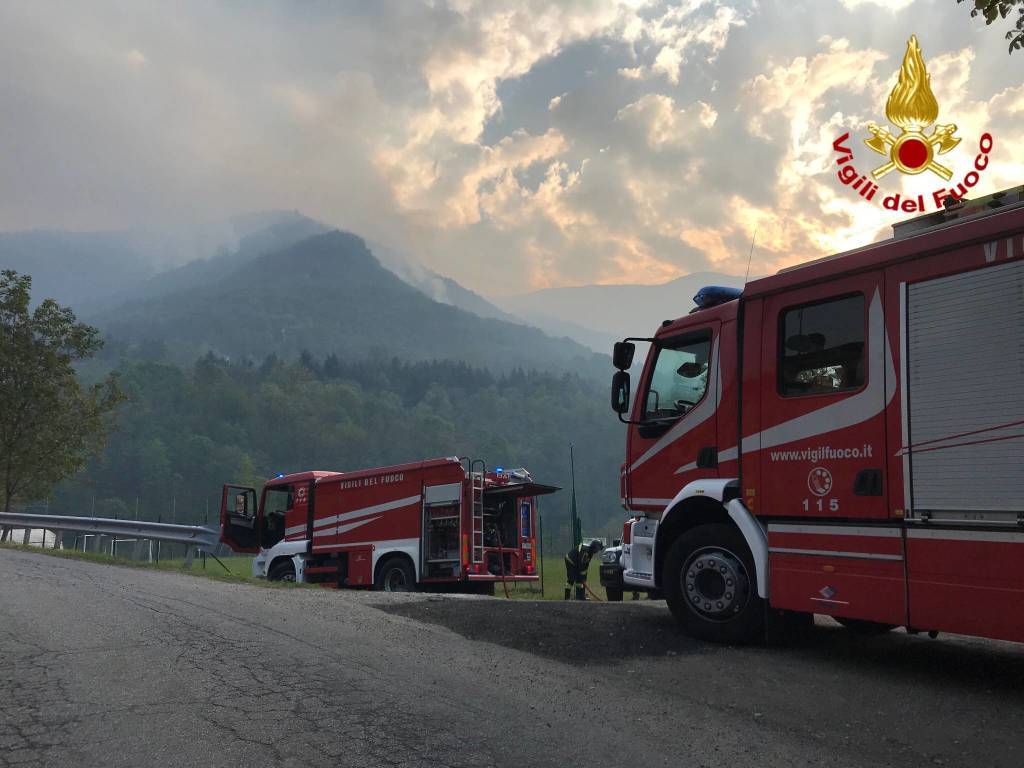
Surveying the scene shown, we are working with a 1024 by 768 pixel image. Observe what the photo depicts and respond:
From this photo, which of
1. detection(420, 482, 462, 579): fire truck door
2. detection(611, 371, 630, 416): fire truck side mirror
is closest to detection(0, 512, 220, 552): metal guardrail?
detection(420, 482, 462, 579): fire truck door

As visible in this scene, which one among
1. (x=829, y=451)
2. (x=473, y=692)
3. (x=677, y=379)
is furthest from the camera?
(x=677, y=379)

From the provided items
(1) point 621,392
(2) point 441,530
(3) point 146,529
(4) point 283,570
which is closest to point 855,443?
(1) point 621,392

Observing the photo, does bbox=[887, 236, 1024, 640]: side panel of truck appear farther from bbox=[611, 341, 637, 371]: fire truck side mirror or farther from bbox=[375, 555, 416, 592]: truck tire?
bbox=[375, 555, 416, 592]: truck tire

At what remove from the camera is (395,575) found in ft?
53.2

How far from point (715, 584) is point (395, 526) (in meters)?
9.88

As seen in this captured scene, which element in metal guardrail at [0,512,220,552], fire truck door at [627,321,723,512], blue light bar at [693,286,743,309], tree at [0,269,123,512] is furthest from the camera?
tree at [0,269,123,512]

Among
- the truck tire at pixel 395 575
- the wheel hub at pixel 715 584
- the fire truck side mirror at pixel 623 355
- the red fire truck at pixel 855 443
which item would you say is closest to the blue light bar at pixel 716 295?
the red fire truck at pixel 855 443

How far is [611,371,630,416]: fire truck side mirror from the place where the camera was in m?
8.31

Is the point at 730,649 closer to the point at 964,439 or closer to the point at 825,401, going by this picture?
the point at 825,401

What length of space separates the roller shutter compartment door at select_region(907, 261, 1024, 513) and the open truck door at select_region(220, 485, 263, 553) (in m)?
15.4

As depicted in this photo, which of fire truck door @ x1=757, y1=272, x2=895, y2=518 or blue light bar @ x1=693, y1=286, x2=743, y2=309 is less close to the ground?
blue light bar @ x1=693, y1=286, x2=743, y2=309

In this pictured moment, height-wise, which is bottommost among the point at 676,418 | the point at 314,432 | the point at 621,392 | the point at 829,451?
the point at 829,451

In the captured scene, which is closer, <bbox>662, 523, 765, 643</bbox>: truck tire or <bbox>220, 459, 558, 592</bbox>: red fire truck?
<bbox>662, 523, 765, 643</bbox>: truck tire

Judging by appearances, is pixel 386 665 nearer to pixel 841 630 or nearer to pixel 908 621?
pixel 908 621
